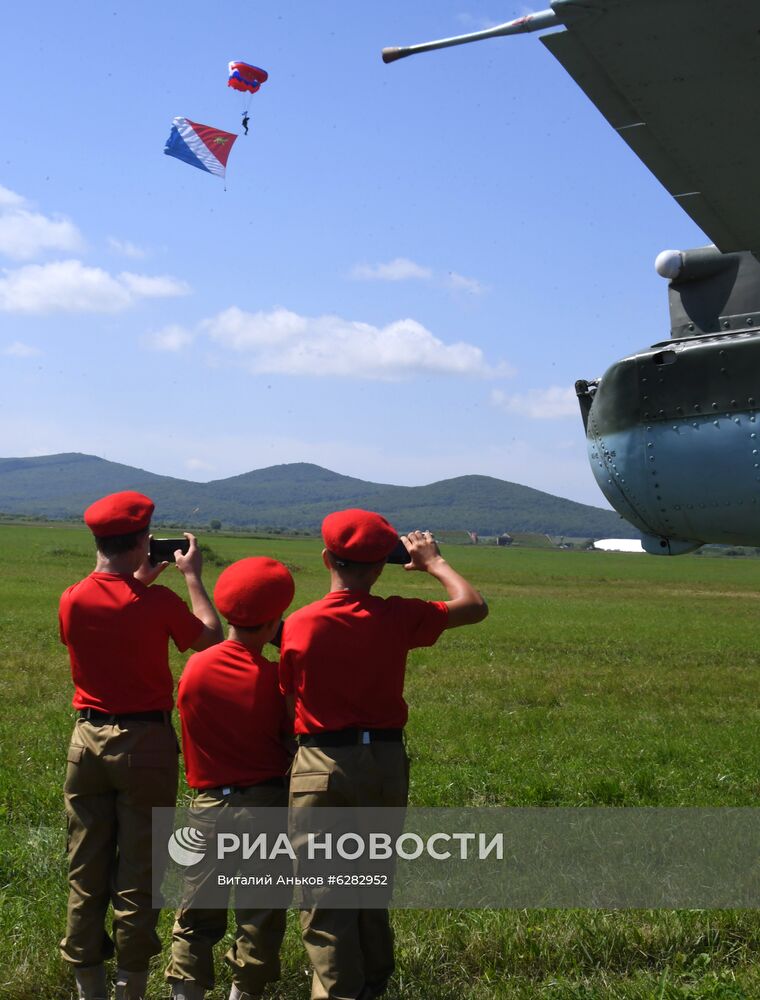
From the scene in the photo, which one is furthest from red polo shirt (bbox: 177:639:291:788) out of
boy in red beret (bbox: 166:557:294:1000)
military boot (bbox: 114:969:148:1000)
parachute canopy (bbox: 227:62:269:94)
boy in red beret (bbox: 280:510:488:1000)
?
parachute canopy (bbox: 227:62:269:94)

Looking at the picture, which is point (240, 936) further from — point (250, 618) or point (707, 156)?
point (707, 156)

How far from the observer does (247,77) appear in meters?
18.1

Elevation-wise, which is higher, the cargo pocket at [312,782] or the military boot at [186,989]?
the cargo pocket at [312,782]

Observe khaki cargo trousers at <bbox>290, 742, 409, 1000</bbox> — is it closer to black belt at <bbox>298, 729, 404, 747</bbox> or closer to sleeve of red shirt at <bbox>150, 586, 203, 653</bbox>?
black belt at <bbox>298, 729, 404, 747</bbox>

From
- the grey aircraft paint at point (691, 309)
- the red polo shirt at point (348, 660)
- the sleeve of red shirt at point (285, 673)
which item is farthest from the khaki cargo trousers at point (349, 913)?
the grey aircraft paint at point (691, 309)

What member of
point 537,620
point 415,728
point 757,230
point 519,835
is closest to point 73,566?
point 537,620

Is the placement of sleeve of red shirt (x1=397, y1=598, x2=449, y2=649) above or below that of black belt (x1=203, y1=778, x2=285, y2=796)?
above

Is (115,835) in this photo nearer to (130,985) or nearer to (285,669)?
(130,985)

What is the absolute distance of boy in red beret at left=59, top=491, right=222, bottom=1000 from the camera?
3717 mm

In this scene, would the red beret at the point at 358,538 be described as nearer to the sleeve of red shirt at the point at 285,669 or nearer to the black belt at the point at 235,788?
the sleeve of red shirt at the point at 285,669

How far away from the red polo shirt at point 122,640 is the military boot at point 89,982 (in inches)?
35.7

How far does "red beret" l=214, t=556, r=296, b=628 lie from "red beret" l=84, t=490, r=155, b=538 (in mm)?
470

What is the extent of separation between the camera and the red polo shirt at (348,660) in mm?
3518

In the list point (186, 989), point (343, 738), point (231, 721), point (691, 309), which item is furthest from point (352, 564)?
point (691, 309)
